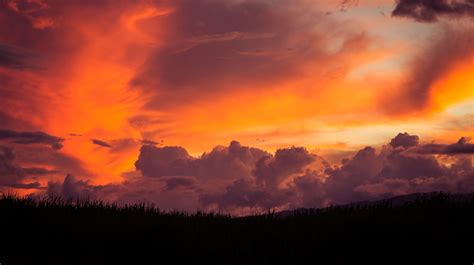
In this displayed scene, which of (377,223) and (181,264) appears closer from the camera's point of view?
(181,264)

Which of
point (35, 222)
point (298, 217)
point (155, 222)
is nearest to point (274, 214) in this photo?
point (298, 217)

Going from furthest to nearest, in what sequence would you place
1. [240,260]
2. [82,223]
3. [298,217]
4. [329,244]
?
[298,217]
[82,223]
[329,244]
[240,260]

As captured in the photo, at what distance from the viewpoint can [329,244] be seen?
16609 mm

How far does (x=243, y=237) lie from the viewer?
17.7 metres

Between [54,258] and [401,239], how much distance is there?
32.6ft

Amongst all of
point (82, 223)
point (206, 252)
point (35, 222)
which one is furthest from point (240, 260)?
point (35, 222)

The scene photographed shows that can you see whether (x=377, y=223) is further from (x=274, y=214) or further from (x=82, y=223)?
(x=82, y=223)

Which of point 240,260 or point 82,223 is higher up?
point 82,223

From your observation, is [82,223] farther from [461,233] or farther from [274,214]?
[461,233]

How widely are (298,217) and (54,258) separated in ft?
28.0

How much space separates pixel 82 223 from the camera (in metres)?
18.2

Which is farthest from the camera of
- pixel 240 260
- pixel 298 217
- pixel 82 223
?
pixel 298 217

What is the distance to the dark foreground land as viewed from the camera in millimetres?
15938

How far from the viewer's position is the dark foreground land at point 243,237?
15.9 m
